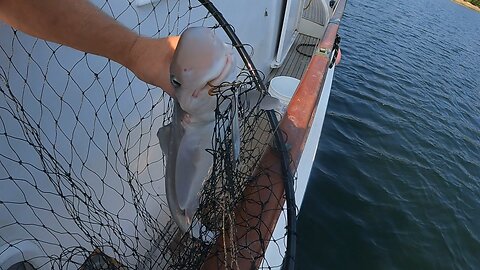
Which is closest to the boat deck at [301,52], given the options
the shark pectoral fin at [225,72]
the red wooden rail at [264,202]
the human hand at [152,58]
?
the red wooden rail at [264,202]

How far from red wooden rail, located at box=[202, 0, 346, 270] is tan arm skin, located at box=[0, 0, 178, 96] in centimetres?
85

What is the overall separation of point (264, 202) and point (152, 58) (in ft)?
3.18

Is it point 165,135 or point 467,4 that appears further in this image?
point 467,4

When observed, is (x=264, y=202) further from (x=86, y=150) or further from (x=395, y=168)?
(x=395, y=168)

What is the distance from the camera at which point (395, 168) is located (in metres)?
6.67

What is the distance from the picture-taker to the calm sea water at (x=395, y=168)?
16.5ft

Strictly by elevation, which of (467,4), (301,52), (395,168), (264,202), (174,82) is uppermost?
(467,4)

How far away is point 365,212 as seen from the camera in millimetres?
5480

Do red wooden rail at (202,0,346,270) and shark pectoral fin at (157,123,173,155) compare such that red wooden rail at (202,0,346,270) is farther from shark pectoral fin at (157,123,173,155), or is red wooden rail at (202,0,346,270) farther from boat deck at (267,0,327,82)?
boat deck at (267,0,327,82)

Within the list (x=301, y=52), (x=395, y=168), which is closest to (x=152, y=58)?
(x=301, y=52)

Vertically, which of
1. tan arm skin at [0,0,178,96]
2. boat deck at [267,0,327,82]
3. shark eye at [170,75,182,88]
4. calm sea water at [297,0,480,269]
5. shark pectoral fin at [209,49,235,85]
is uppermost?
tan arm skin at [0,0,178,96]

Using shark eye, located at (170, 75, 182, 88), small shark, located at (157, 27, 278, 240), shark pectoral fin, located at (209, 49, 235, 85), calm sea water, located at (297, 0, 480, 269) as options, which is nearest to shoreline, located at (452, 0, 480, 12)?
calm sea water, located at (297, 0, 480, 269)

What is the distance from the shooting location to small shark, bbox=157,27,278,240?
3.62ft

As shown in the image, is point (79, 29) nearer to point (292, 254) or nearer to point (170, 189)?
point (170, 189)
